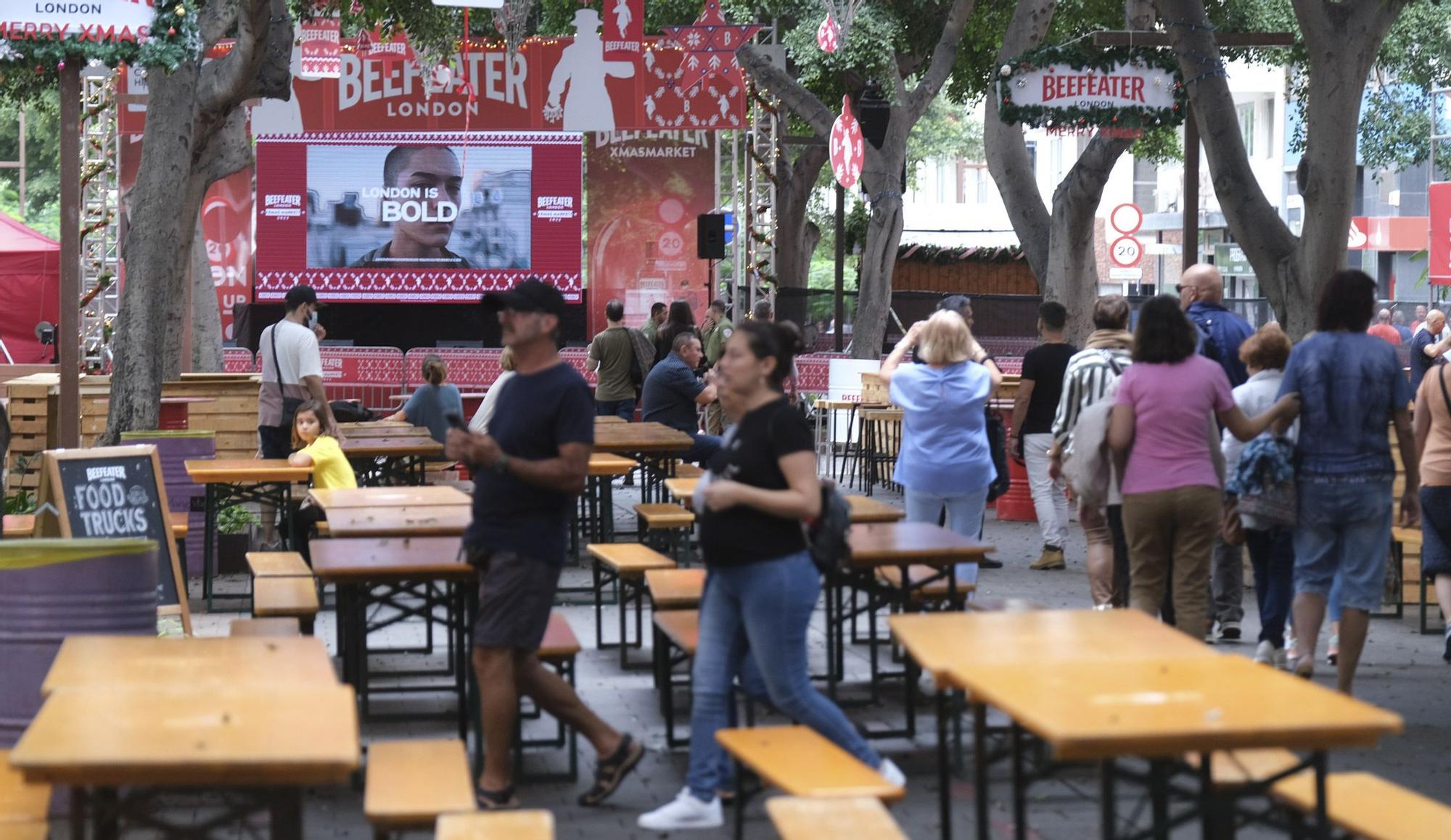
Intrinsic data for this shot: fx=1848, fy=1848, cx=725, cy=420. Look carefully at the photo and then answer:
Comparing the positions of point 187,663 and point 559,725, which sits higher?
point 187,663

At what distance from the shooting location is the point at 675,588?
8.17m

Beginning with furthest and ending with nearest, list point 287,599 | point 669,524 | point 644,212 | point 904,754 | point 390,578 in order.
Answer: point 644,212, point 669,524, point 287,599, point 904,754, point 390,578

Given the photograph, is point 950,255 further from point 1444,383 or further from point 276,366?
Result: point 1444,383

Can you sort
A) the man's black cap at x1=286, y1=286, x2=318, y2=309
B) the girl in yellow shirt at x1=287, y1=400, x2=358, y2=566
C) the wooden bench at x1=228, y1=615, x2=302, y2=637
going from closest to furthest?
the wooden bench at x1=228, y1=615, x2=302, y2=637 < the girl in yellow shirt at x1=287, y1=400, x2=358, y2=566 < the man's black cap at x1=286, y1=286, x2=318, y2=309

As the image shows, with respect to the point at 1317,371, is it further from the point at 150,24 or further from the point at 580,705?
the point at 150,24

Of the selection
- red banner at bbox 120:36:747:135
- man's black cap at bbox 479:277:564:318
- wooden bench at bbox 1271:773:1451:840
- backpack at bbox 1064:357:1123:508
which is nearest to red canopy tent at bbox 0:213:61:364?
red banner at bbox 120:36:747:135

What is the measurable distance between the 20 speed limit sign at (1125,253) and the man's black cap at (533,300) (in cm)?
2339

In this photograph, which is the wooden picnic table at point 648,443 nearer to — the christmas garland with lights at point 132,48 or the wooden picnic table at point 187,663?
the christmas garland with lights at point 132,48

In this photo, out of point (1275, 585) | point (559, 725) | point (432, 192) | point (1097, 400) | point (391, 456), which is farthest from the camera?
point (432, 192)

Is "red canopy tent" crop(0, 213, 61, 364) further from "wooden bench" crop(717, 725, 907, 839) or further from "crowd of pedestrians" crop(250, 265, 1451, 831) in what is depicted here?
"wooden bench" crop(717, 725, 907, 839)

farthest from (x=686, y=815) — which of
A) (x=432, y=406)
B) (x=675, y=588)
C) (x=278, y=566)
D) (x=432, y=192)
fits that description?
(x=432, y=192)

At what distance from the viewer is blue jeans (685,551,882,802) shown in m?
6.11

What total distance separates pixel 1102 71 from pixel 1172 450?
5.73m

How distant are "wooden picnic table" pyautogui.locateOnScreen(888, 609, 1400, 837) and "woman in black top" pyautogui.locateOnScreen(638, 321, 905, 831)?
455mm
